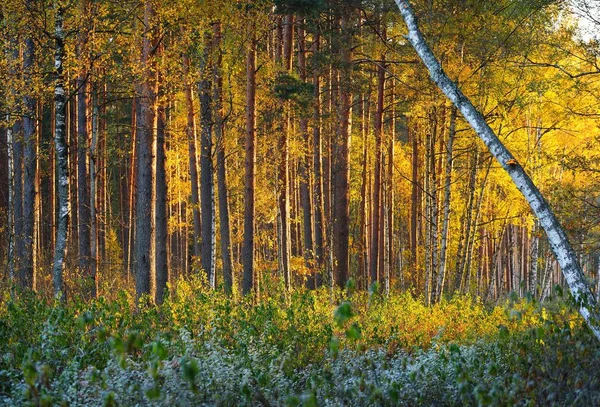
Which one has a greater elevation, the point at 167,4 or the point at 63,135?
the point at 167,4

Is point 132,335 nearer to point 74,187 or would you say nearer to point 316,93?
point 316,93

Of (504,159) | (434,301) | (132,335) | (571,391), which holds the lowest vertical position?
(434,301)

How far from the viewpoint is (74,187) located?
2705cm

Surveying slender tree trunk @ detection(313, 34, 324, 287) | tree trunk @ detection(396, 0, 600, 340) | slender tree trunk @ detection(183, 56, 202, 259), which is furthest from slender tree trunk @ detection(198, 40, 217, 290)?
tree trunk @ detection(396, 0, 600, 340)

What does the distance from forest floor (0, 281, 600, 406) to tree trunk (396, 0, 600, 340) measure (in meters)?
0.31

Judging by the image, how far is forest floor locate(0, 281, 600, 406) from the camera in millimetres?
3861

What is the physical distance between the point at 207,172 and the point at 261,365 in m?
10.4

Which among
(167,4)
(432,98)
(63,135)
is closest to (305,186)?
(432,98)

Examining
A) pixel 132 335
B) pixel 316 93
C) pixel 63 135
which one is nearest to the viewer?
pixel 132 335

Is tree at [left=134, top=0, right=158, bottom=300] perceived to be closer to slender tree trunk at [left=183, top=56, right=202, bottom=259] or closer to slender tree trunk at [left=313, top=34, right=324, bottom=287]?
slender tree trunk at [left=183, top=56, right=202, bottom=259]

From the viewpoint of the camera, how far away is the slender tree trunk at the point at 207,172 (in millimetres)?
14414

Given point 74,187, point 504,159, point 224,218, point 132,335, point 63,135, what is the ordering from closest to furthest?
point 132,335 → point 504,159 → point 63,135 → point 224,218 → point 74,187

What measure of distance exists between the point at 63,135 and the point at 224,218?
6.07 meters

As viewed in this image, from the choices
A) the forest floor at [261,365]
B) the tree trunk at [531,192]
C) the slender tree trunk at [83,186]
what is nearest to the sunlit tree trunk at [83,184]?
the slender tree trunk at [83,186]
